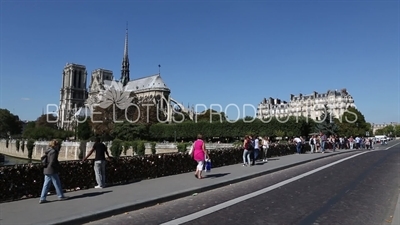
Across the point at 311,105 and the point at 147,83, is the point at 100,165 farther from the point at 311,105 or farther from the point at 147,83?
the point at 311,105

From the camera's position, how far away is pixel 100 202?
28.7ft

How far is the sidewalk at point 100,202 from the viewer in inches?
283

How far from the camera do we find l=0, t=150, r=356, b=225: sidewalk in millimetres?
7195

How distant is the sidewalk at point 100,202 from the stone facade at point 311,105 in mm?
100996

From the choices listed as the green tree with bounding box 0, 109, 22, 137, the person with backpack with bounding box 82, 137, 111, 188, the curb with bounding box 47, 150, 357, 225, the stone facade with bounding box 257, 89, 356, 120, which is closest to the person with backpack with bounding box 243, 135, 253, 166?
the curb with bounding box 47, 150, 357, 225

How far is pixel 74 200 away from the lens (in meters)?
9.09

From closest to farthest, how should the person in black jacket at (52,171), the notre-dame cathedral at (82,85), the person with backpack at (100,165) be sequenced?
the person in black jacket at (52,171)
the person with backpack at (100,165)
the notre-dame cathedral at (82,85)

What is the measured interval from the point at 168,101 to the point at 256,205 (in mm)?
93859

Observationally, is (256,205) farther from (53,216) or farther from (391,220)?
(53,216)

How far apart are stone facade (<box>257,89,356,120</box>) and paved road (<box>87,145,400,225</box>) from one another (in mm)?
99420

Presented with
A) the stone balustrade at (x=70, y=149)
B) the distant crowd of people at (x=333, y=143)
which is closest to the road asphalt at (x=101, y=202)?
the distant crowd of people at (x=333, y=143)

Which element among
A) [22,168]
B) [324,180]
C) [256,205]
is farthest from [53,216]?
[324,180]

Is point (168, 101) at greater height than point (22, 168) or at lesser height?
greater

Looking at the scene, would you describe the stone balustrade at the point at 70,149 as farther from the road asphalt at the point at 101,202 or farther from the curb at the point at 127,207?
the curb at the point at 127,207
